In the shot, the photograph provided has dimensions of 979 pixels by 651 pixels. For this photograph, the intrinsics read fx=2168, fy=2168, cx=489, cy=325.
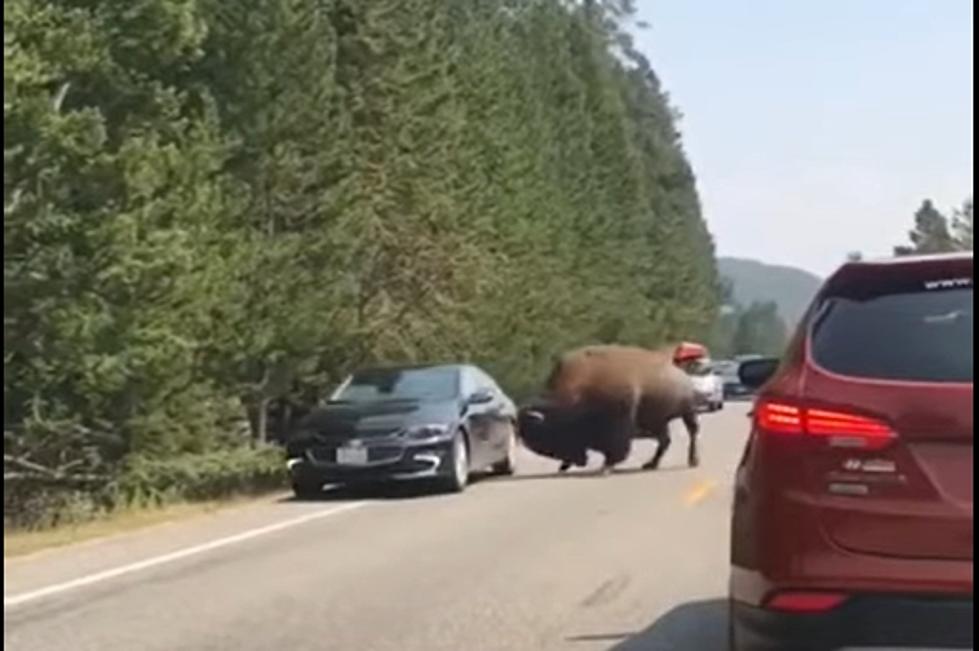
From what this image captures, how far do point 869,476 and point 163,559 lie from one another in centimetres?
948

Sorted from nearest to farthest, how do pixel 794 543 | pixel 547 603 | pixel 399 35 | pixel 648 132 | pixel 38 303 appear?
1. pixel 794 543
2. pixel 547 603
3. pixel 38 303
4. pixel 399 35
5. pixel 648 132

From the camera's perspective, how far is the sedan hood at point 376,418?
74.7 feet

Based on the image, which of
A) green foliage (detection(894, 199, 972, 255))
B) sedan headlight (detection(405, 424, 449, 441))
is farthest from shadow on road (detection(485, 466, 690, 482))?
green foliage (detection(894, 199, 972, 255))

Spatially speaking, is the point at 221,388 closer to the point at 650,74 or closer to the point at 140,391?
the point at 140,391

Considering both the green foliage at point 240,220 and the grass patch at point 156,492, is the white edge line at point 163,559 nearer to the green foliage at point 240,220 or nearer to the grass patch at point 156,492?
the grass patch at point 156,492

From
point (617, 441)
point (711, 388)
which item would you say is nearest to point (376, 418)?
point (617, 441)

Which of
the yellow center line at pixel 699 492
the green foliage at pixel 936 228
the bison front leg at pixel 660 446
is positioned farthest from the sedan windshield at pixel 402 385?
the green foliage at pixel 936 228

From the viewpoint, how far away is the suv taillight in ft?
24.9

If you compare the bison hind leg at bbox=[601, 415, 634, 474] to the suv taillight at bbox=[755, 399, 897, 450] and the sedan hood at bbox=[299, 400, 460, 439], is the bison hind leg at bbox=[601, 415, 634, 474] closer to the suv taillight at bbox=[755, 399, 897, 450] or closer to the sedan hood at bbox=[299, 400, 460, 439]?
the sedan hood at bbox=[299, 400, 460, 439]

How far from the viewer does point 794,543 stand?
7680 millimetres

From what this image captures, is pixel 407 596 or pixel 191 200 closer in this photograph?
pixel 407 596

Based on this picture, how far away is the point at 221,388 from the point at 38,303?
8.43 meters

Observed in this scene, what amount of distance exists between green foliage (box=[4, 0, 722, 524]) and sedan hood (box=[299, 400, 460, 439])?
9.37 ft

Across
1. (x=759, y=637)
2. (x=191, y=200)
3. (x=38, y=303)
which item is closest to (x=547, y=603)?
(x=759, y=637)
